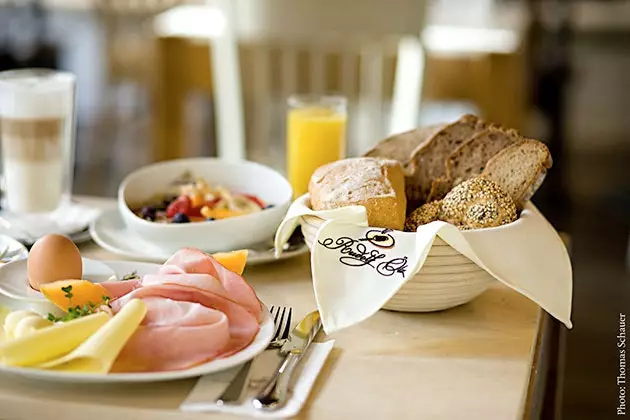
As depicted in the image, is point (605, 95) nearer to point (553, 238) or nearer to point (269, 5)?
point (269, 5)

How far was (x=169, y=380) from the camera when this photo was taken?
0.95m

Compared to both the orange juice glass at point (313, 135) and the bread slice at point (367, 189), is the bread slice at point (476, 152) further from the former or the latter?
the orange juice glass at point (313, 135)

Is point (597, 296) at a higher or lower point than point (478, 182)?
lower

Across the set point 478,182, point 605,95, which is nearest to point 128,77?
point 605,95

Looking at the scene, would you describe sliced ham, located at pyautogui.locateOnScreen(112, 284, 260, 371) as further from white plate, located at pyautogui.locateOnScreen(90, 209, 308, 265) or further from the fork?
white plate, located at pyautogui.locateOnScreen(90, 209, 308, 265)

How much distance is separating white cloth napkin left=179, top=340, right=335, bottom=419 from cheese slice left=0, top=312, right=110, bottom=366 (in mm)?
129

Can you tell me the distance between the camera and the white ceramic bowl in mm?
1327

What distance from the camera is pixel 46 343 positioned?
3.01 feet

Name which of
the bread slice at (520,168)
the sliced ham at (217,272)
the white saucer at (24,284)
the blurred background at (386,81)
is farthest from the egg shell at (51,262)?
the blurred background at (386,81)

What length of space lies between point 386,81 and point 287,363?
1676 mm

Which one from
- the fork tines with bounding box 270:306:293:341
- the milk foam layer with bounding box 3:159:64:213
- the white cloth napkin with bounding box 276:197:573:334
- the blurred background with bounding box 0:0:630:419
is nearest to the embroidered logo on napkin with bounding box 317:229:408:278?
the white cloth napkin with bounding box 276:197:573:334

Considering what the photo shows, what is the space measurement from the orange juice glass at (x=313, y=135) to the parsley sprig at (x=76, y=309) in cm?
67

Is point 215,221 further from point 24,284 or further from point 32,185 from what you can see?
point 32,185

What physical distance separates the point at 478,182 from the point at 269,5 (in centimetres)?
129
